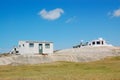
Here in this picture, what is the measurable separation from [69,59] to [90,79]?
40.5 meters

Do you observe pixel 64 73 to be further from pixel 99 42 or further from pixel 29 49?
pixel 99 42

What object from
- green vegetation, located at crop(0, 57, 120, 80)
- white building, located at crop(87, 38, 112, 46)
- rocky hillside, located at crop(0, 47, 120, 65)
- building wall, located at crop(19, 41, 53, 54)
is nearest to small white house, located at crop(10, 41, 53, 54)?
building wall, located at crop(19, 41, 53, 54)

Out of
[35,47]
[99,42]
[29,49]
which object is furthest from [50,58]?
[99,42]

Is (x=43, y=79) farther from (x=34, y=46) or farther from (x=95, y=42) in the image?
(x=95, y=42)

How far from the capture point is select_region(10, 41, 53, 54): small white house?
81.6 meters

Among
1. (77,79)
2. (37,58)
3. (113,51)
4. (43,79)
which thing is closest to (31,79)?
(43,79)

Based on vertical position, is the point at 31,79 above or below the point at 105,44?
below

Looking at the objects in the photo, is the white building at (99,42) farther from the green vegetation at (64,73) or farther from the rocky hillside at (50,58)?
the green vegetation at (64,73)

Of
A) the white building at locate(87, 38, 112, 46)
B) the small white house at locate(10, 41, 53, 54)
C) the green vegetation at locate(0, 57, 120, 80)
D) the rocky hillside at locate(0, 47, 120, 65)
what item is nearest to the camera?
the green vegetation at locate(0, 57, 120, 80)

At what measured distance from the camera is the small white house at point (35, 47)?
81.6 m

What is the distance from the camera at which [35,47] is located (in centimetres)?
8238

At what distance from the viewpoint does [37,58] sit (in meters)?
66.6

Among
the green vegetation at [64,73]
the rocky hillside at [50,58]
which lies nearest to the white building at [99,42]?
the rocky hillside at [50,58]

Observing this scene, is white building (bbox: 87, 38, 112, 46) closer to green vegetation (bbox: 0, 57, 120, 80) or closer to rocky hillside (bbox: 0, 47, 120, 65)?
rocky hillside (bbox: 0, 47, 120, 65)
